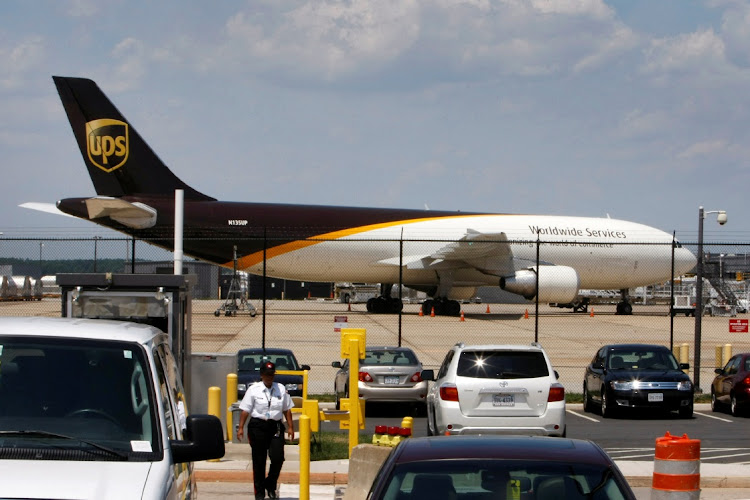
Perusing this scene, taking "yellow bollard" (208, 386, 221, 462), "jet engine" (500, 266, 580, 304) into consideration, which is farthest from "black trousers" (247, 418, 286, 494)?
"jet engine" (500, 266, 580, 304)

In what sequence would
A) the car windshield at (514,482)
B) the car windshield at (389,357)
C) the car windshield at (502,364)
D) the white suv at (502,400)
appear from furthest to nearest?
the car windshield at (389,357) → the car windshield at (502,364) → the white suv at (502,400) → the car windshield at (514,482)

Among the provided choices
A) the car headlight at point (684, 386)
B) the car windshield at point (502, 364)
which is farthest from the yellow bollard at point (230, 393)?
the car headlight at point (684, 386)

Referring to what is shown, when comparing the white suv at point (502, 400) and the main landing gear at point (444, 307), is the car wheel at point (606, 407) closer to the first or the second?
the white suv at point (502, 400)

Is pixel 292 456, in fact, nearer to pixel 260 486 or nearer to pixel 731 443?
pixel 260 486

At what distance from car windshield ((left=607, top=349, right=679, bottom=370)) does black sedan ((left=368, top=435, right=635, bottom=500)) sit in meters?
15.1

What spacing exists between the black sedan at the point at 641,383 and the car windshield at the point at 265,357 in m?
5.80

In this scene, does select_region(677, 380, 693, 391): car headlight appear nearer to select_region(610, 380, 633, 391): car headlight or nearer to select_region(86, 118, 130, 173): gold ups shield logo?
select_region(610, 380, 633, 391): car headlight

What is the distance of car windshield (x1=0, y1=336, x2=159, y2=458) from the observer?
18.3 feet

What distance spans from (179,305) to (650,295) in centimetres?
7147

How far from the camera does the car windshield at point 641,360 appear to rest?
19.8 metres

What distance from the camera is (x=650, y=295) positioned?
8006 cm

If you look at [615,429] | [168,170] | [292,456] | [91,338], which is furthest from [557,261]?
[91,338]

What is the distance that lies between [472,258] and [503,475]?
126ft

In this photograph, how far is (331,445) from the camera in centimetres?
1454
